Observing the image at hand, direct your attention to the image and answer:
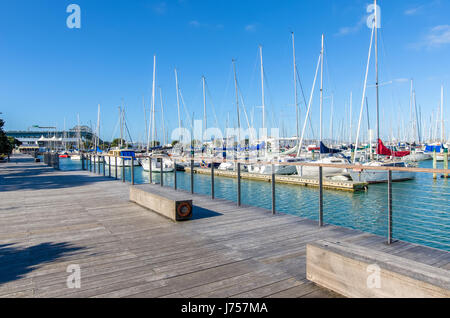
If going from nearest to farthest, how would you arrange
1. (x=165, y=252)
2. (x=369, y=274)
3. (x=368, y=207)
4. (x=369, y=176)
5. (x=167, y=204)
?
(x=369, y=274)
(x=165, y=252)
(x=167, y=204)
(x=368, y=207)
(x=369, y=176)

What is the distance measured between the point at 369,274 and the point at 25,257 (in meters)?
4.17

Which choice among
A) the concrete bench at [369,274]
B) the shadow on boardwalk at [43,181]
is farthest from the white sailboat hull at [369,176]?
the concrete bench at [369,274]

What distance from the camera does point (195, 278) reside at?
3.30 meters

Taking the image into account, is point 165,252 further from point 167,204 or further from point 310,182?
point 310,182

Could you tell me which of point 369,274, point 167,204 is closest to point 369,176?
point 167,204

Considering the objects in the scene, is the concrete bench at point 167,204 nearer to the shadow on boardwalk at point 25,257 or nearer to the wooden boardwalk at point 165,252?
the wooden boardwalk at point 165,252

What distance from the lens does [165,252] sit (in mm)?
4215

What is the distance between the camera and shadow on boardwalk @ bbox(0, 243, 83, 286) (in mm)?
3524

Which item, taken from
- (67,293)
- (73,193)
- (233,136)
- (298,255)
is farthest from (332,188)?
(233,136)

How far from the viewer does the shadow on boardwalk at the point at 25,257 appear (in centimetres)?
352

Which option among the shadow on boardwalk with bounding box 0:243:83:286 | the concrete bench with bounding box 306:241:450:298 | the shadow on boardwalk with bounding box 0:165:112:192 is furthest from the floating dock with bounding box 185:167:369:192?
the shadow on boardwalk with bounding box 0:243:83:286

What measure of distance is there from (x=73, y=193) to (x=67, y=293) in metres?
7.96

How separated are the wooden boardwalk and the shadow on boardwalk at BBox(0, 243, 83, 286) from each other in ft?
0.04

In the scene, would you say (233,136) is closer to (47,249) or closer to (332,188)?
(332,188)
